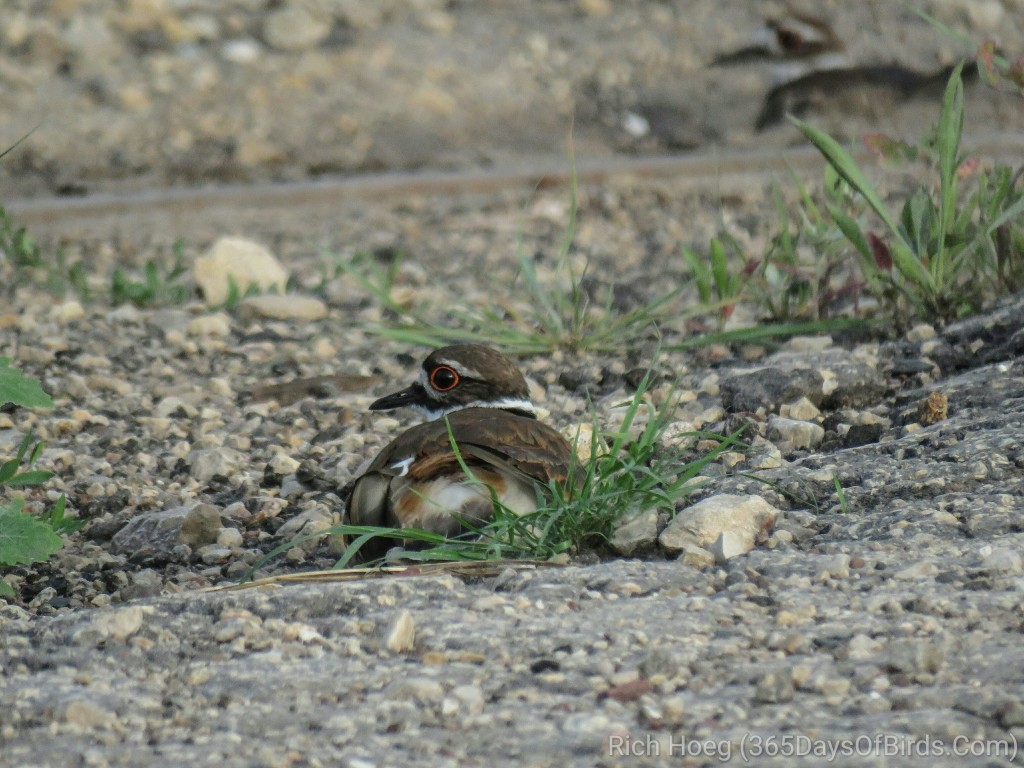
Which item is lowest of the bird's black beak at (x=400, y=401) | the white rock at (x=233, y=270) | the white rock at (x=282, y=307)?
the bird's black beak at (x=400, y=401)

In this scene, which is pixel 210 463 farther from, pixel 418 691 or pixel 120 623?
pixel 418 691

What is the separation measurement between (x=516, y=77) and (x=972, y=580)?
613 centimetres

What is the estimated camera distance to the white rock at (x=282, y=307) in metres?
5.91

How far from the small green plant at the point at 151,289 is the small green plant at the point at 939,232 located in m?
2.74

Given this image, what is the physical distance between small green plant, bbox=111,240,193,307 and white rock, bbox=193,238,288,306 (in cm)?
10

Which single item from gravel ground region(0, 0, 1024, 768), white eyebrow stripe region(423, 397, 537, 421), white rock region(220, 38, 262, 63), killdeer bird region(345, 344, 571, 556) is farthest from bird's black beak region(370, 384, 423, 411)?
white rock region(220, 38, 262, 63)

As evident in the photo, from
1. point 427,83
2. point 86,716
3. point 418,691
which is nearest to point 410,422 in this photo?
point 418,691

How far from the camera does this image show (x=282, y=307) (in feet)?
19.4

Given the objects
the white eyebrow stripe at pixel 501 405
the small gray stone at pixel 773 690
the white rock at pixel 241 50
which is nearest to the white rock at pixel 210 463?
the white eyebrow stripe at pixel 501 405

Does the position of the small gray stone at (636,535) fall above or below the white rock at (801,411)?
below

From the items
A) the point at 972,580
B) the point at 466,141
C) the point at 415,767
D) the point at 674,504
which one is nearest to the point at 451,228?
the point at 466,141

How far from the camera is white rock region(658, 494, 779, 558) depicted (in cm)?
317

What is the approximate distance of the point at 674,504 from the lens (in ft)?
11.3

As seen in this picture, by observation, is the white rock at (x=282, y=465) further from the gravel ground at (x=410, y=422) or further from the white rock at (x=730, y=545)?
the white rock at (x=730, y=545)
